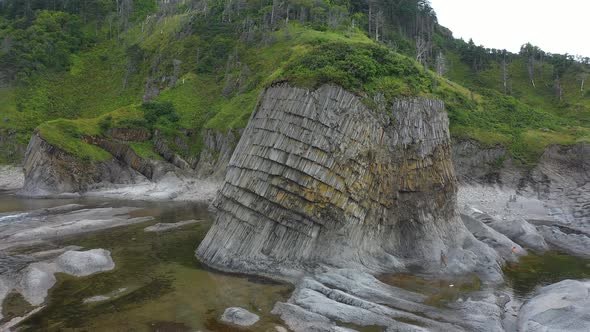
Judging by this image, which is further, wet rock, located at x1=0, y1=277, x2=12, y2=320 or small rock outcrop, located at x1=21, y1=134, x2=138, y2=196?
small rock outcrop, located at x1=21, y1=134, x2=138, y2=196

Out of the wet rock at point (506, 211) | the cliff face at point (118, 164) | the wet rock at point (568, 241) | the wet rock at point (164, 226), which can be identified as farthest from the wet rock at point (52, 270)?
the wet rock at point (568, 241)

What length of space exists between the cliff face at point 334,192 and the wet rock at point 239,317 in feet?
20.0

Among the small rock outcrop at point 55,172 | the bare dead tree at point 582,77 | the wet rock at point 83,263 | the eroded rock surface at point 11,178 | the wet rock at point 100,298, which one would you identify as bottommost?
the eroded rock surface at point 11,178

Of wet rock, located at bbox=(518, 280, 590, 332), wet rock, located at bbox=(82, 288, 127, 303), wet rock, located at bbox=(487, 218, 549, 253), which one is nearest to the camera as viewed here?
wet rock, located at bbox=(518, 280, 590, 332)

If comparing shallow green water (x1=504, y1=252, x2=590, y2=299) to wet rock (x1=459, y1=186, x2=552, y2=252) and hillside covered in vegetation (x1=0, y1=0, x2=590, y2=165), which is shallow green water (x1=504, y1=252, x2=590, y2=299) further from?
hillside covered in vegetation (x1=0, y1=0, x2=590, y2=165)

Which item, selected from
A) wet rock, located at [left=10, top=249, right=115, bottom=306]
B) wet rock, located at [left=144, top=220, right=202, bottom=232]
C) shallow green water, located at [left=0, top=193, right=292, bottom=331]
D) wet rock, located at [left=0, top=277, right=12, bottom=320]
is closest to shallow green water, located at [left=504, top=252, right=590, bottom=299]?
shallow green water, located at [left=0, top=193, right=292, bottom=331]

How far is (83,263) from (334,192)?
16407mm

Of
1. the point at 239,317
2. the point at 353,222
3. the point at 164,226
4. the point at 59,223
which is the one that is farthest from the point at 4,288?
the point at 353,222

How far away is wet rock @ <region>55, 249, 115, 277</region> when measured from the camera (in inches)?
987

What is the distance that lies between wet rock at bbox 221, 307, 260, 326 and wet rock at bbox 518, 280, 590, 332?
40.0 ft

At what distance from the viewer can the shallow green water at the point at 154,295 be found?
1831 centimetres

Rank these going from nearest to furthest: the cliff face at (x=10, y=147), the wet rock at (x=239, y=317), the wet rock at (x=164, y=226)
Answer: the wet rock at (x=239, y=317), the wet rock at (x=164, y=226), the cliff face at (x=10, y=147)

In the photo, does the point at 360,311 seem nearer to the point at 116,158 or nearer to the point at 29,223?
the point at 29,223

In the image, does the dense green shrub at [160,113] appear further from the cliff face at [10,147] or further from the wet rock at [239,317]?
the wet rock at [239,317]
